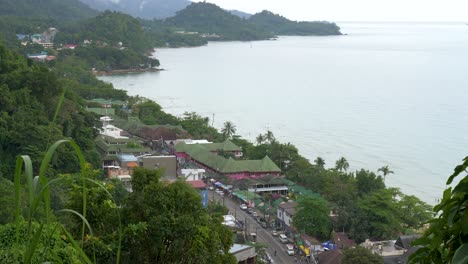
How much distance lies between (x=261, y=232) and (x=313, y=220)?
0.72 meters

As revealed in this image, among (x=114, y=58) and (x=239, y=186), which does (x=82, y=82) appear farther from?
(x=239, y=186)

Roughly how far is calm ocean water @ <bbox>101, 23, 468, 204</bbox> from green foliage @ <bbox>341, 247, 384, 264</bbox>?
215 inches

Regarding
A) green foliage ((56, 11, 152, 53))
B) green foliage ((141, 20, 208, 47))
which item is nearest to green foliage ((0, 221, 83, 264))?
green foliage ((56, 11, 152, 53))

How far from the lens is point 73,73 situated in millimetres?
23766

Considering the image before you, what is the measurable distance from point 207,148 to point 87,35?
26221mm

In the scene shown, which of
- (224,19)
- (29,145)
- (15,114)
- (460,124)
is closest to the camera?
(29,145)

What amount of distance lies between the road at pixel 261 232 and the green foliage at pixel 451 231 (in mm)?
6517

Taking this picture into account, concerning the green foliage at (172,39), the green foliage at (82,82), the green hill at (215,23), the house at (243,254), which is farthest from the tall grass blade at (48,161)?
the green hill at (215,23)

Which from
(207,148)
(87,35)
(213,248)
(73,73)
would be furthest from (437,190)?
(87,35)

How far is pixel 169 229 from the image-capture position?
3.19m

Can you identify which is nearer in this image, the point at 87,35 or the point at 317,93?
the point at 317,93

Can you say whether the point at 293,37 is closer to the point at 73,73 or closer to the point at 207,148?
the point at 73,73

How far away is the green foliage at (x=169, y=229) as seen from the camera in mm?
3182

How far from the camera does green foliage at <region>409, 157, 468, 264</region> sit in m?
0.80
